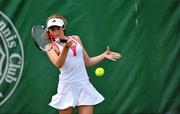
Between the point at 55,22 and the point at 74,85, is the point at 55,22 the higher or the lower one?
the higher one

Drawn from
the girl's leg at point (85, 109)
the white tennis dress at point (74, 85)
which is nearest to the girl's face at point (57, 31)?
the white tennis dress at point (74, 85)

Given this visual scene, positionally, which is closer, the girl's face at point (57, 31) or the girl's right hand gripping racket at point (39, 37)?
the girl's face at point (57, 31)

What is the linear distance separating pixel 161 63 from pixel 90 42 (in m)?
0.93

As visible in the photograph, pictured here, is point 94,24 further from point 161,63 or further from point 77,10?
point 161,63

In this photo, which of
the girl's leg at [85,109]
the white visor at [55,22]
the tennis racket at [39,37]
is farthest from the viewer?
the tennis racket at [39,37]

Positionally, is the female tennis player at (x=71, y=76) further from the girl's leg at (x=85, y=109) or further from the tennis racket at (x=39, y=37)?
the tennis racket at (x=39, y=37)

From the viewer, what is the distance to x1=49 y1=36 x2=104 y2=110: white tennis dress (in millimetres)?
5215

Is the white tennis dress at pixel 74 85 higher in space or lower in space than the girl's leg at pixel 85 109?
higher

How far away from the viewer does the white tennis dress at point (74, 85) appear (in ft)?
17.1

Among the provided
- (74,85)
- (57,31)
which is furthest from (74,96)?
(57,31)

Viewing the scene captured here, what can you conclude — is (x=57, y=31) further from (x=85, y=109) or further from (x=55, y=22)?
(x=85, y=109)

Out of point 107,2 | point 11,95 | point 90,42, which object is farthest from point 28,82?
point 107,2

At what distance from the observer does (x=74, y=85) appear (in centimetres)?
525

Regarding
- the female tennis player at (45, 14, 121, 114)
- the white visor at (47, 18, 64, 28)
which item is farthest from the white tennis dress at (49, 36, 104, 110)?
the white visor at (47, 18, 64, 28)
